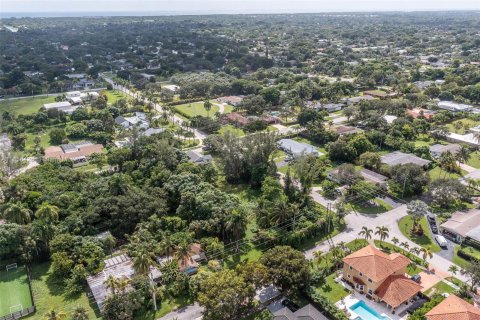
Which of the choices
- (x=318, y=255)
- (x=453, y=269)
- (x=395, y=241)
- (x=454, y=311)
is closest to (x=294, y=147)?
(x=395, y=241)

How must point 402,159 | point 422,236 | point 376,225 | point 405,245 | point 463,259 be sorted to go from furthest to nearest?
point 402,159, point 376,225, point 422,236, point 405,245, point 463,259

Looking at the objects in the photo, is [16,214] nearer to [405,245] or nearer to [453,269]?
[405,245]

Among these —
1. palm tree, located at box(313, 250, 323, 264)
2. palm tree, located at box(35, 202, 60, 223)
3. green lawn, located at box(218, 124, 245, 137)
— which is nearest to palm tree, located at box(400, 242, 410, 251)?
palm tree, located at box(313, 250, 323, 264)

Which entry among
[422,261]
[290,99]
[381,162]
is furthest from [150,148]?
[290,99]

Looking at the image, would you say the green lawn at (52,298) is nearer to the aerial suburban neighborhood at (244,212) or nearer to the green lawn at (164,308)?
the aerial suburban neighborhood at (244,212)

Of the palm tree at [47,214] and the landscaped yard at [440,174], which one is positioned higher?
the palm tree at [47,214]

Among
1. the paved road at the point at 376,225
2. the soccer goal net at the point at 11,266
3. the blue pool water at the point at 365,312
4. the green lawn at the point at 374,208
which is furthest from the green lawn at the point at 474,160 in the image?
the soccer goal net at the point at 11,266
